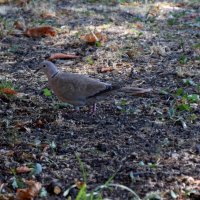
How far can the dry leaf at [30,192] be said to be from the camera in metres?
3.42

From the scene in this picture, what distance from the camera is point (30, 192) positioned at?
3.46 meters

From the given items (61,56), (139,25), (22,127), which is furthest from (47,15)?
(22,127)

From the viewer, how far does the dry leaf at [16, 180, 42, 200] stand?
11.2 feet

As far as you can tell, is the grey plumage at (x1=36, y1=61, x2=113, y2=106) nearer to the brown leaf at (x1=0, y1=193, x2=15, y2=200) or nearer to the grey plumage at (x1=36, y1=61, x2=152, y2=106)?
the grey plumage at (x1=36, y1=61, x2=152, y2=106)

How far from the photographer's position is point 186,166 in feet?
13.0

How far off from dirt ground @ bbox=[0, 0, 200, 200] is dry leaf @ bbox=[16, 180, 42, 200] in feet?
0.29

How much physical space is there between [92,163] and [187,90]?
2291mm

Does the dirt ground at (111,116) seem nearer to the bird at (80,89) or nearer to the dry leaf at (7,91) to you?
the dry leaf at (7,91)

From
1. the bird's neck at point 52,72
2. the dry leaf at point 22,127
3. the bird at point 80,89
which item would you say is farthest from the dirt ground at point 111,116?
the bird's neck at point 52,72

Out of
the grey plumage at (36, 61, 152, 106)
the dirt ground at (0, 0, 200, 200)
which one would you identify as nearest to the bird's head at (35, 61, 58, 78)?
the grey plumage at (36, 61, 152, 106)

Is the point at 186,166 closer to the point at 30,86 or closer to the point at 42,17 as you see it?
the point at 30,86

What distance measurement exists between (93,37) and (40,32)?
1.01m

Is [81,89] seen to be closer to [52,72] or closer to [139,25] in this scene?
[52,72]

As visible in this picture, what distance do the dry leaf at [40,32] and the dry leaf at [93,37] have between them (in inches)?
22.4
